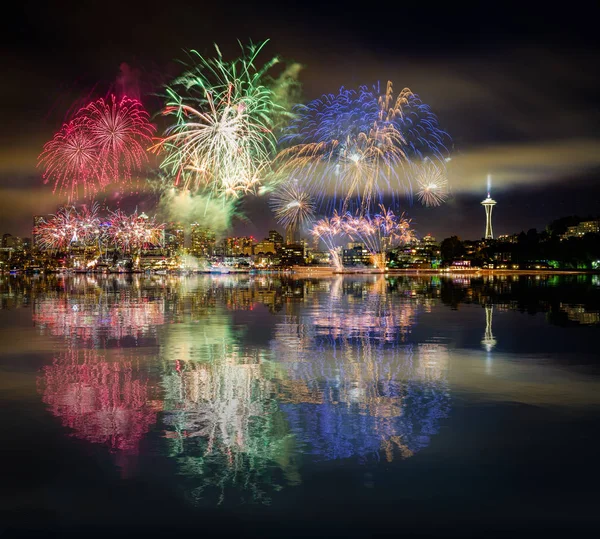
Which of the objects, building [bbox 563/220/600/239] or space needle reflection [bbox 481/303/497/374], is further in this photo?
building [bbox 563/220/600/239]

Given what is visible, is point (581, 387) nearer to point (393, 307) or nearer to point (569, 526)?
point (569, 526)

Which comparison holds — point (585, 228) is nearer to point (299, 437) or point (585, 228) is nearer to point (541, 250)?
point (541, 250)

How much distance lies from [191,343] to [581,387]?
9.26 m

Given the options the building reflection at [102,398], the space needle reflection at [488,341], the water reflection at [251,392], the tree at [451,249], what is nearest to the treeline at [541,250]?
the tree at [451,249]

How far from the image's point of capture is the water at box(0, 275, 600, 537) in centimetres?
602

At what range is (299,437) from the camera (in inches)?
323

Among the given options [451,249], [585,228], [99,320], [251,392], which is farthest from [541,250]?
[251,392]

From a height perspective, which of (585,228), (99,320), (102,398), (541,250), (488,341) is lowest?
(102,398)

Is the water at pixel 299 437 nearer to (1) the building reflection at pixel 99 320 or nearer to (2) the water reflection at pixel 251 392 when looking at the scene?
(2) the water reflection at pixel 251 392

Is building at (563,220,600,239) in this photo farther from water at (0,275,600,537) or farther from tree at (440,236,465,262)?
water at (0,275,600,537)

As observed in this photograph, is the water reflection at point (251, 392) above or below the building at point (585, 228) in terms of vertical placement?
below

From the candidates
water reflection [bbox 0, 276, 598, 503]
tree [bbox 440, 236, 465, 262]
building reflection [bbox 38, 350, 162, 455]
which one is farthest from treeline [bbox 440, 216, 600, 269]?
building reflection [bbox 38, 350, 162, 455]

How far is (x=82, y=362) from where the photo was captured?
14008mm

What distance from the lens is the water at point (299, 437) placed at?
19.7ft
